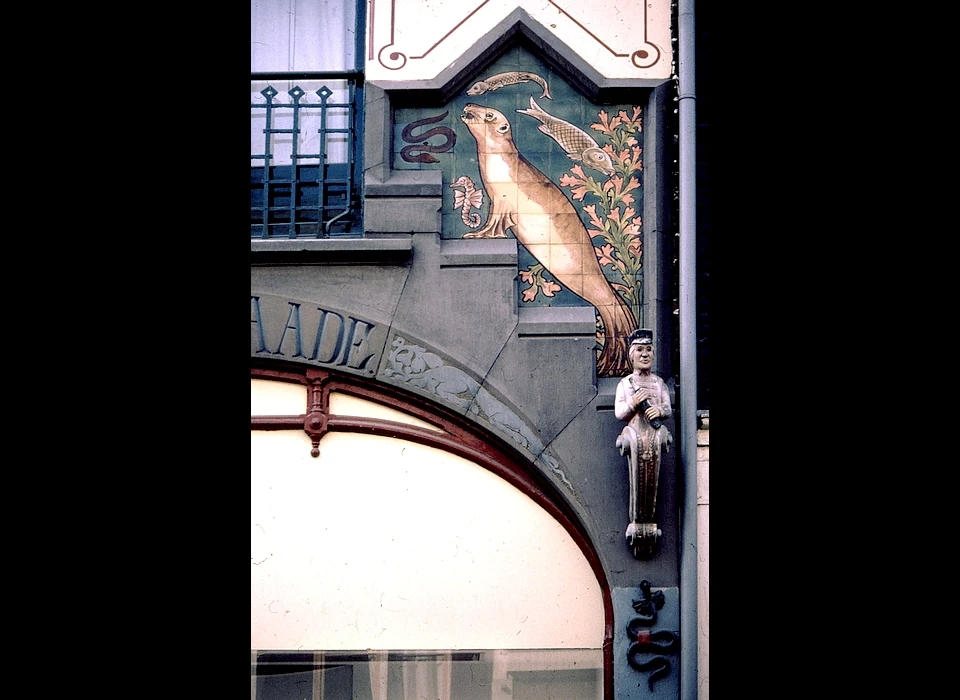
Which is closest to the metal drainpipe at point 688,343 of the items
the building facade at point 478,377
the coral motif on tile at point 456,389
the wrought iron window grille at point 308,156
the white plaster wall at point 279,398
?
the building facade at point 478,377

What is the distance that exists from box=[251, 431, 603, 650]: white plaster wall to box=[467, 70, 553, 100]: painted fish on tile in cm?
161

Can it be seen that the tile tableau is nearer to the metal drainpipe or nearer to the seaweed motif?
the seaweed motif

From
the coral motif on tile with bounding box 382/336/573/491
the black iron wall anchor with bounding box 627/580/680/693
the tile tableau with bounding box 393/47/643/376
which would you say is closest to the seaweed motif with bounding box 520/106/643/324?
the tile tableau with bounding box 393/47/643/376

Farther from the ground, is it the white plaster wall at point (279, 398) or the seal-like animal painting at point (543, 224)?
the seal-like animal painting at point (543, 224)

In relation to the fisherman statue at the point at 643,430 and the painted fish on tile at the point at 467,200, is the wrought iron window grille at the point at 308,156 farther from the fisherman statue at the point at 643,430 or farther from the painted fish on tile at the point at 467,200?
the fisherman statue at the point at 643,430

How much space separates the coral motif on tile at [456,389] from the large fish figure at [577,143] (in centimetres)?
109

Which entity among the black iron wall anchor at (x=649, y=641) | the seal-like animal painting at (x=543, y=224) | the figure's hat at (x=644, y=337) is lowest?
the black iron wall anchor at (x=649, y=641)

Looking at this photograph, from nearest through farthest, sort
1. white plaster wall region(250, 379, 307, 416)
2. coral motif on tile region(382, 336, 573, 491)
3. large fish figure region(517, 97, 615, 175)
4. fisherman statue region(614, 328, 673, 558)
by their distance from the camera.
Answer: fisherman statue region(614, 328, 673, 558), coral motif on tile region(382, 336, 573, 491), white plaster wall region(250, 379, 307, 416), large fish figure region(517, 97, 615, 175)

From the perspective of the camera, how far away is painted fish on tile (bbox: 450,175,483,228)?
5711 millimetres

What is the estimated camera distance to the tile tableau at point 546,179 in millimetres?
5645
